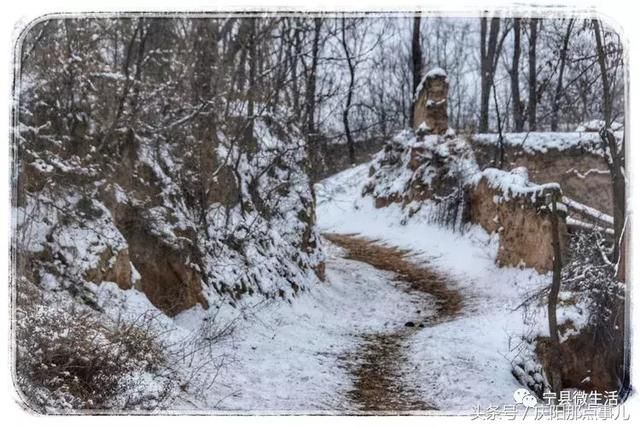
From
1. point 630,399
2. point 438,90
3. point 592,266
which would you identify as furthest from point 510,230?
point 630,399

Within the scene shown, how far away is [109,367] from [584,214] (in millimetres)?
5069

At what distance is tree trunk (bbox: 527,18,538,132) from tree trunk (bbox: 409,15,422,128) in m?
0.89

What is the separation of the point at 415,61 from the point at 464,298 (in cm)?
356

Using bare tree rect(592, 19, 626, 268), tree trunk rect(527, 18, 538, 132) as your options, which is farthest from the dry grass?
tree trunk rect(527, 18, 538, 132)

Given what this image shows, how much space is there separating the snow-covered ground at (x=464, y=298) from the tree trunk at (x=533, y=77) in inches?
83.3

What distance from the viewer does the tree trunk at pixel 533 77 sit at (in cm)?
446

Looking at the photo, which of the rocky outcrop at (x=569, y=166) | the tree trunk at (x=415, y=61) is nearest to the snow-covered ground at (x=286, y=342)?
the rocky outcrop at (x=569, y=166)

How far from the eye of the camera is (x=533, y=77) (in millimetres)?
7164

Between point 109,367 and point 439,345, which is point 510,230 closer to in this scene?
point 439,345

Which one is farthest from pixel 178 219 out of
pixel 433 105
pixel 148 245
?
pixel 433 105

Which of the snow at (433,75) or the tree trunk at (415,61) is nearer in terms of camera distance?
the tree trunk at (415,61)

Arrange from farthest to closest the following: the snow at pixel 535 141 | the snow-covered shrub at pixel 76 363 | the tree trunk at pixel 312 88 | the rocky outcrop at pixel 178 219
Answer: the snow at pixel 535 141
the tree trunk at pixel 312 88
the rocky outcrop at pixel 178 219
the snow-covered shrub at pixel 76 363

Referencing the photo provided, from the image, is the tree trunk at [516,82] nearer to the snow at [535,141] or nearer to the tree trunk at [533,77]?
the tree trunk at [533,77]

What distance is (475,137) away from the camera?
11.7 m
